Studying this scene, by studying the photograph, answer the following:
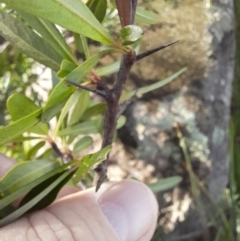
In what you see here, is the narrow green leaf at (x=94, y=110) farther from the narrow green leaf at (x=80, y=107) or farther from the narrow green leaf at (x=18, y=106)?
the narrow green leaf at (x=18, y=106)

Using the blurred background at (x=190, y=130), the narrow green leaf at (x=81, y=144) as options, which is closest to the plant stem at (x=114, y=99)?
the narrow green leaf at (x=81, y=144)

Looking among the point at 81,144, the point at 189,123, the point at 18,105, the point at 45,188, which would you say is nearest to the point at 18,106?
the point at 18,105

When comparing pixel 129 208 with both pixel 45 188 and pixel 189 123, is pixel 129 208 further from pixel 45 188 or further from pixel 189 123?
pixel 189 123

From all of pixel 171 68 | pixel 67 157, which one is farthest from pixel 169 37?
pixel 67 157

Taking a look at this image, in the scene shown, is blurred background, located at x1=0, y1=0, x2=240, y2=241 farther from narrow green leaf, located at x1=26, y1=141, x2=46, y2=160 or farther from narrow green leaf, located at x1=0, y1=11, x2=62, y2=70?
narrow green leaf, located at x1=0, y1=11, x2=62, y2=70

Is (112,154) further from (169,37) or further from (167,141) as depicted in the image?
(169,37)

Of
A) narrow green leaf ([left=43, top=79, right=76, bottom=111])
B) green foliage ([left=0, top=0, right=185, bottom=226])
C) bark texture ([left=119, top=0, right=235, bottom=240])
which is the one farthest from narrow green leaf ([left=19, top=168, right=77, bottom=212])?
bark texture ([left=119, top=0, right=235, bottom=240])
